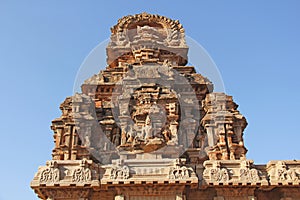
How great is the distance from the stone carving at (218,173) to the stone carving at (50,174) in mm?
7732

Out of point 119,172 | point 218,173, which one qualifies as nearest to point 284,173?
point 218,173

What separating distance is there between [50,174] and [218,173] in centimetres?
841

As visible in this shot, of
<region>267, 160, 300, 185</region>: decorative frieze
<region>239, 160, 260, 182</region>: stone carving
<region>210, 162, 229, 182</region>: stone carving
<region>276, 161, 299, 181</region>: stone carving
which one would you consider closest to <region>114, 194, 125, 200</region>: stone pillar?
<region>210, 162, 229, 182</region>: stone carving

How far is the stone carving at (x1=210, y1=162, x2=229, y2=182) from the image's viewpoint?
59.9ft

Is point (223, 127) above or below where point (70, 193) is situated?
above

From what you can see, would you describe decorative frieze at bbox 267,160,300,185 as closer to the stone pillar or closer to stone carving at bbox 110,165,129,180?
stone carving at bbox 110,165,129,180

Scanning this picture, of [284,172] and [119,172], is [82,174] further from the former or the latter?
[284,172]

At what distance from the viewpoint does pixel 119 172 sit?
18000 mm

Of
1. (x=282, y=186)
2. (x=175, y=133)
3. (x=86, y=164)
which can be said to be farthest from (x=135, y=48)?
(x=282, y=186)

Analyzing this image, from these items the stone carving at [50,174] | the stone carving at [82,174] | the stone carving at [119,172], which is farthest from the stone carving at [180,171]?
the stone carving at [50,174]

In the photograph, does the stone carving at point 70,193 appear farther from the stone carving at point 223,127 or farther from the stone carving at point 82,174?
the stone carving at point 223,127

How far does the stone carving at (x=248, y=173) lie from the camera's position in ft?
59.9

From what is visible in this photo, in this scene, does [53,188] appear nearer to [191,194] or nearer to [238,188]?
[191,194]

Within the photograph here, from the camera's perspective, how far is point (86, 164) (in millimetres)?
18703
